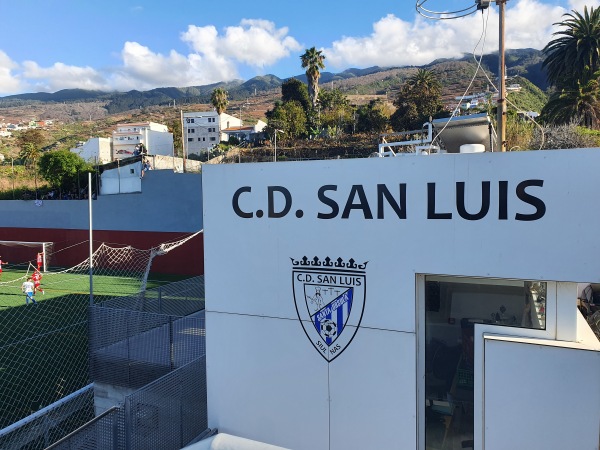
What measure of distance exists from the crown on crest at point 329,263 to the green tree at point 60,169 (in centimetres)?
3483

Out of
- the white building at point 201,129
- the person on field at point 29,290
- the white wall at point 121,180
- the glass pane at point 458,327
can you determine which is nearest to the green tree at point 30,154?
the white wall at point 121,180

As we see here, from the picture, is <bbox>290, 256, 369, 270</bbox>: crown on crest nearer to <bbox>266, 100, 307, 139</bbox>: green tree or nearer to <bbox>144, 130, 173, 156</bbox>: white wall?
<bbox>266, 100, 307, 139</bbox>: green tree

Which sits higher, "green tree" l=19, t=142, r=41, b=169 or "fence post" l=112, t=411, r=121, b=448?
"green tree" l=19, t=142, r=41, b=169

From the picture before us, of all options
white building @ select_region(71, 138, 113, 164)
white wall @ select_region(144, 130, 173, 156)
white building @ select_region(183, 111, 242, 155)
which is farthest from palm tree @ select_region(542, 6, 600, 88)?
white building @ select_region(183, 111, 242, 155)

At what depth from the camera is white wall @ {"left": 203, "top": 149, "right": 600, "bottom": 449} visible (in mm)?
4375

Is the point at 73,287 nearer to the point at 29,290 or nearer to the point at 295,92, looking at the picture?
the point at 29,290

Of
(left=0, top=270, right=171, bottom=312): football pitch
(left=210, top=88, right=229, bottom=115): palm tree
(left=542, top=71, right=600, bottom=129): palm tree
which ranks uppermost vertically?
(left=210, top=88, right=229, bottom=115): palm tree

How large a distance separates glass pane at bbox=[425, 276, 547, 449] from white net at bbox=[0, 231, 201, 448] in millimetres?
6217

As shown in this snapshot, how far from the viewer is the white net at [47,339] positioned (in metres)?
9.78

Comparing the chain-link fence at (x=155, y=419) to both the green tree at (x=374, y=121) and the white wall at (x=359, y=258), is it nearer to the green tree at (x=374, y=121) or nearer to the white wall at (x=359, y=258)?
the white wall at (x=359, y=258)

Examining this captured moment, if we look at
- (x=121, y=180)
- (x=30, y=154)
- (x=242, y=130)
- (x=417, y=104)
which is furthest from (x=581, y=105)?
(x=242, y=130)

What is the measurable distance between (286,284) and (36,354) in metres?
9.60

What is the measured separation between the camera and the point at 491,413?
15.0 feet

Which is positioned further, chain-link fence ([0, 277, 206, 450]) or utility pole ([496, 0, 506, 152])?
chain-link fence ([0, 277, 206, 450])
